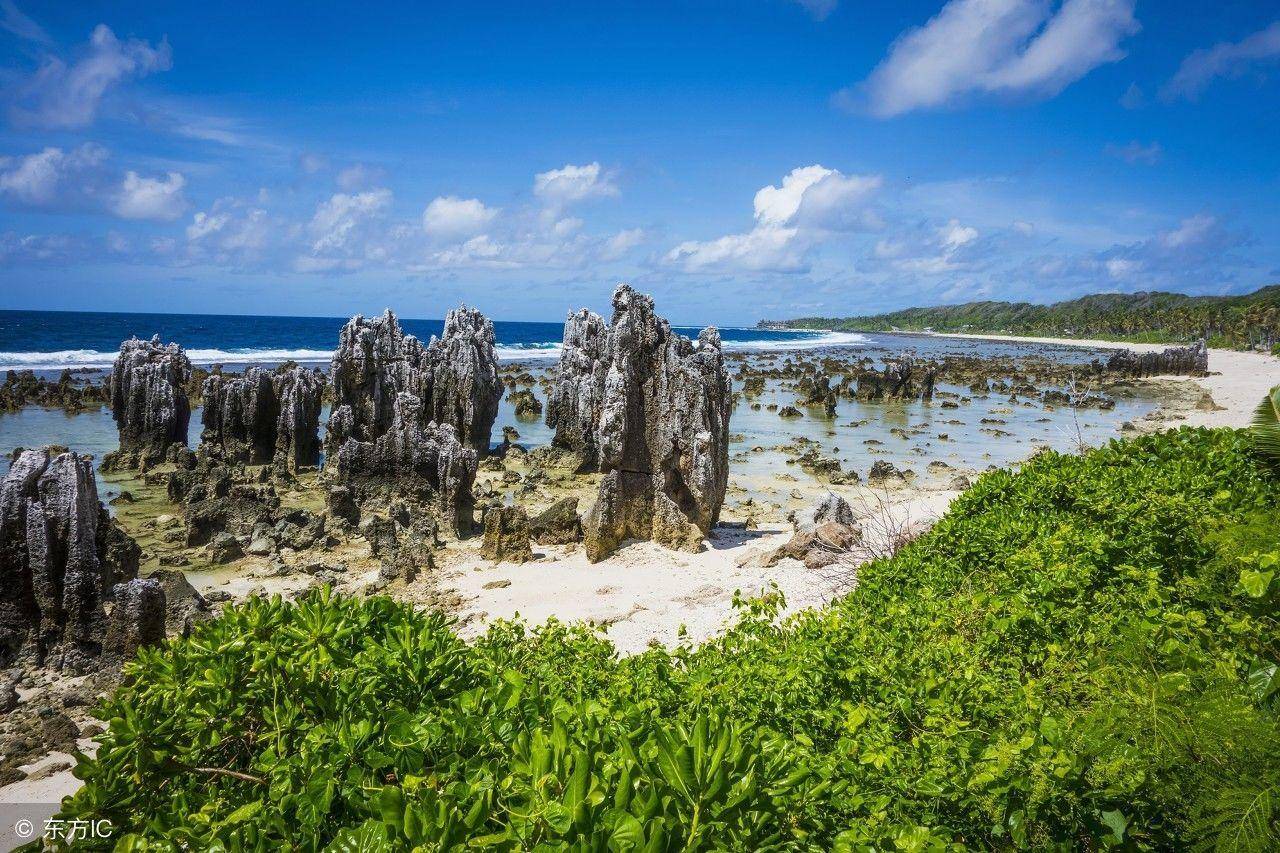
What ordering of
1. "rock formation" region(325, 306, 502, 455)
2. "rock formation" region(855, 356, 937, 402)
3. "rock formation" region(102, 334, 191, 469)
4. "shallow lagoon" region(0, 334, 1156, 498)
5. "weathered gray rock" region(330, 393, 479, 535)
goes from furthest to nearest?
"rock formation" region(855, 356, 937, 402)
"shallow lagoon" region(0, 334, 1156, 498)
"rock formation" region(325, 306, 502, 455)
"rock formation" region(102, 334, 191, 469)
"weathered gray rock" region(330, 393, 479, 535)

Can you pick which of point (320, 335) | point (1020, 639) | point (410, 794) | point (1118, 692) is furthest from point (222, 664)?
point (320, 335)

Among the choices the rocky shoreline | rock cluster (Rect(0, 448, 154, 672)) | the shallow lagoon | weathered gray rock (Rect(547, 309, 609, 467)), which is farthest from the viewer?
the shallow lagoon

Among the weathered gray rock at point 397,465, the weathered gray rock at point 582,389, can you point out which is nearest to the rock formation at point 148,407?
the weathered gray rock at point 397,465

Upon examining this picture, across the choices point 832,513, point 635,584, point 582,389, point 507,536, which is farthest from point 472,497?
point 832,513

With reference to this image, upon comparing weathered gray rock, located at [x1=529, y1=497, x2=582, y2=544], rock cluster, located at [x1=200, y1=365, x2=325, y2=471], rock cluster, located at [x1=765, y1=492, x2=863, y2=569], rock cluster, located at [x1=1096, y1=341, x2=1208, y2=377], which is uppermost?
rock cluster, located at [x1=1096, y1=341, x2=1208, y2=377]

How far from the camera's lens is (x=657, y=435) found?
13.4 meters

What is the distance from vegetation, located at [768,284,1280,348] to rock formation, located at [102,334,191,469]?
282 ft

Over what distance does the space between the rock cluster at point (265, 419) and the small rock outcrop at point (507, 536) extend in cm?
1007

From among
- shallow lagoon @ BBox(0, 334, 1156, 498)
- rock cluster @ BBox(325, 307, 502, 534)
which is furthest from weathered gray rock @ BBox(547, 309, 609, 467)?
shallow lagoon @ BBox(0, 334, 1156, 498)

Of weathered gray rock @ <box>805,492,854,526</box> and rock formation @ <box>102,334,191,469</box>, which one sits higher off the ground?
rock formation @ <box>102,334,191,469</box>

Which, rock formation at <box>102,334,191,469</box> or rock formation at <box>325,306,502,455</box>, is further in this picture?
rock formation at <box>325,306,502,455</box>

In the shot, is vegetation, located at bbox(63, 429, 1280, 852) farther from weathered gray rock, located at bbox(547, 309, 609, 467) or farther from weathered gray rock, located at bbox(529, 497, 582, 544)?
weathered gray rock, located at bbox(547, 309, 609, 467)

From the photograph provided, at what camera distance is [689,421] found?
13367 mm

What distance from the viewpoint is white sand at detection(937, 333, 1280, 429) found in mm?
25719
